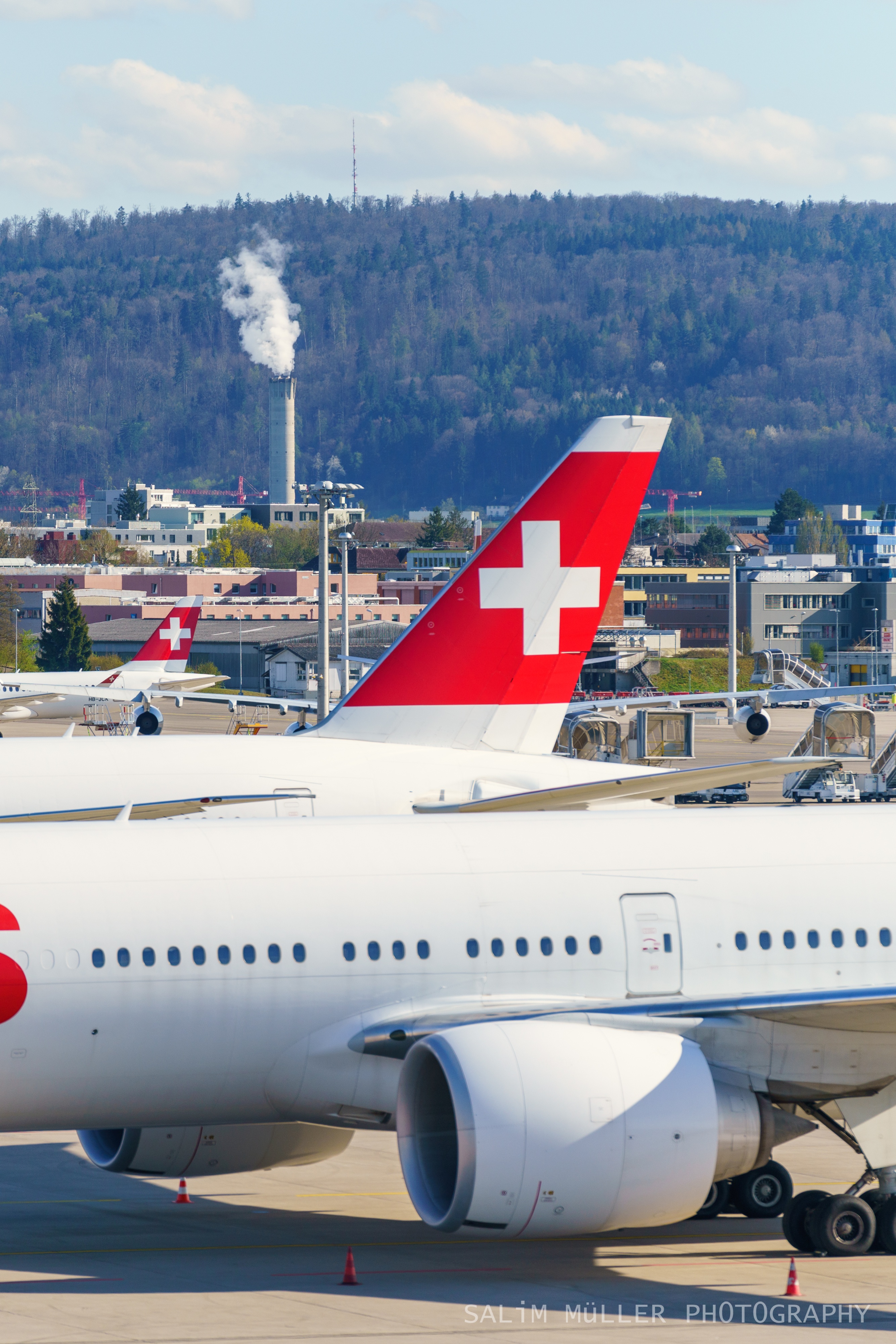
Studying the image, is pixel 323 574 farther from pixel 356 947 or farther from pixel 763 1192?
pixel 356 947

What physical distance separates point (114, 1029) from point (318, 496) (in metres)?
41.3

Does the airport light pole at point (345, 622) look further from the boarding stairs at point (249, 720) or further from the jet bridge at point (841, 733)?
the jet bridge at point (841, 733)

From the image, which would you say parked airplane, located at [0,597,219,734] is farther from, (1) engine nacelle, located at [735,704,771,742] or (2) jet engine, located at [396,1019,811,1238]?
(2) jet engine, located at [396,1019,811,1238]

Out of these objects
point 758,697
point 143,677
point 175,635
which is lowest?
point 143,677

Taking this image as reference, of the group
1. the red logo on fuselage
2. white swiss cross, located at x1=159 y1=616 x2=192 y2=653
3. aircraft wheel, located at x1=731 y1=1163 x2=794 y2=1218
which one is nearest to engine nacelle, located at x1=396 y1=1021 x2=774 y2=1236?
aircraft wheel, located at x1=731 y1=1163 x2=794 y2=1218

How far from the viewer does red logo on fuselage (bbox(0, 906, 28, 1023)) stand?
17344mm

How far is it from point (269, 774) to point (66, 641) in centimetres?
13743

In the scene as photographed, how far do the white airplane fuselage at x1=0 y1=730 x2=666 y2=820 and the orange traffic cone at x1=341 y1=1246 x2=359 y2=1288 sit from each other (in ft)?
29.0

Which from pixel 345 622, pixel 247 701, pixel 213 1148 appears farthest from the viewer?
pixel 345 622

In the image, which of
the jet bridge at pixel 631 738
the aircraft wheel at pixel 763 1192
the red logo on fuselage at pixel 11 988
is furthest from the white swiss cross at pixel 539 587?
the jet bridge at pixel 631 738

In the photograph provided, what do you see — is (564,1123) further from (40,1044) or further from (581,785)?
(581,785)

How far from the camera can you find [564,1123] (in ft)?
54.2

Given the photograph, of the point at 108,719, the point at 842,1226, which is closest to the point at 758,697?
the point at 842,1226

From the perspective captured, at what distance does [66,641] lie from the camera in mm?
159625
